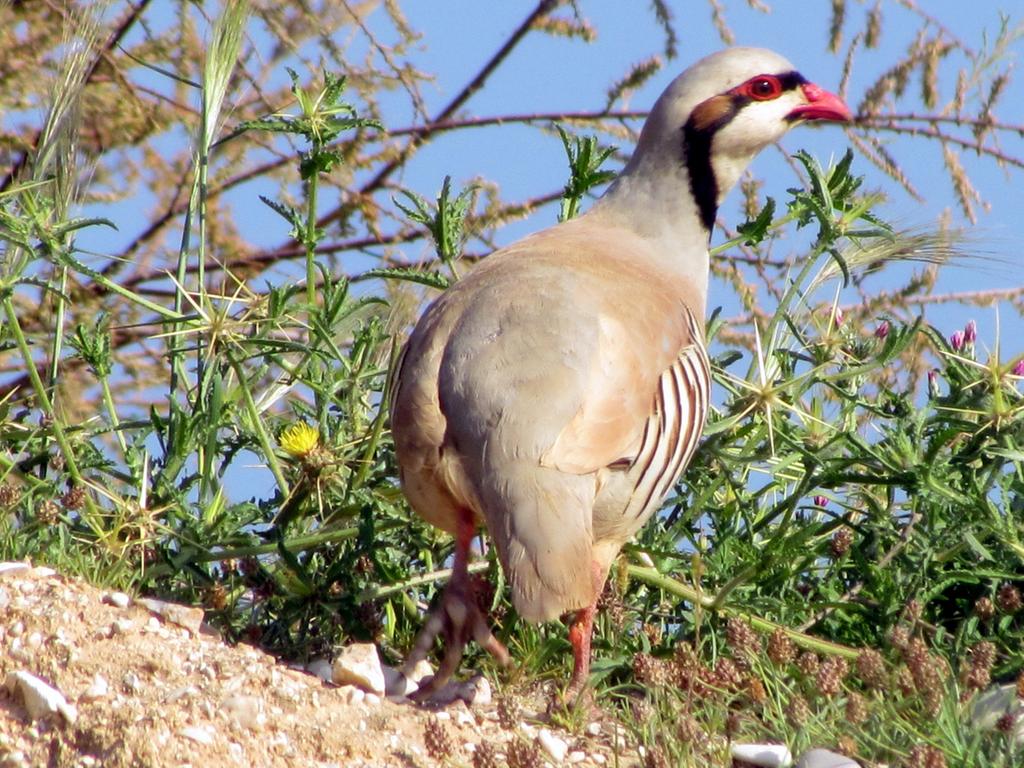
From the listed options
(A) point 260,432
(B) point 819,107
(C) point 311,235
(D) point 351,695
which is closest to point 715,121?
(B) point 819,107

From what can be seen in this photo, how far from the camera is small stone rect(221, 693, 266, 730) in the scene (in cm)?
297

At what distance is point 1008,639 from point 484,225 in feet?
7.11

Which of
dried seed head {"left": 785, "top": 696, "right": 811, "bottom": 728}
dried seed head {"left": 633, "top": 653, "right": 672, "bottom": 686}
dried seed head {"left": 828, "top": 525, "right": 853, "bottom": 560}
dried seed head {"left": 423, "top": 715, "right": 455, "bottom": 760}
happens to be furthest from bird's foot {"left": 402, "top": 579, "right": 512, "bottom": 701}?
dried seed head {"left": 828, "top": 525, "right": 853, "bottom": 560}

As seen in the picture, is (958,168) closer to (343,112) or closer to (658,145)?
(658,145)

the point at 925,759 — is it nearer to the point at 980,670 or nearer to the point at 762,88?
the point at 980,670

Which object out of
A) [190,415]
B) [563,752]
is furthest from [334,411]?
[563,752]

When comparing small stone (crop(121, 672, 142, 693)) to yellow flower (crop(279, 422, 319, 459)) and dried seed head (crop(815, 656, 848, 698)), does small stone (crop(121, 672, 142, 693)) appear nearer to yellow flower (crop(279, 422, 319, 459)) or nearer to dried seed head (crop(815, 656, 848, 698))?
yellow flower (crop(279, 422, 319, 459))

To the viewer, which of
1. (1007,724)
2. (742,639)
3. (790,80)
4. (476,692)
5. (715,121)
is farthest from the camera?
(790,80)

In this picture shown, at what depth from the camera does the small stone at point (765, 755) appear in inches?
117

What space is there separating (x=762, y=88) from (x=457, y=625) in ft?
5.80

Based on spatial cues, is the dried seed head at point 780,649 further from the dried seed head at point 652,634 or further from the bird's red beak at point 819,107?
the bird's red beak at point 819,107

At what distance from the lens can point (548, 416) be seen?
130 inches

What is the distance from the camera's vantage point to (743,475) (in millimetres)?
4035

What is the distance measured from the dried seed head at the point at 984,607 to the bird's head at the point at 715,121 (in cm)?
123
